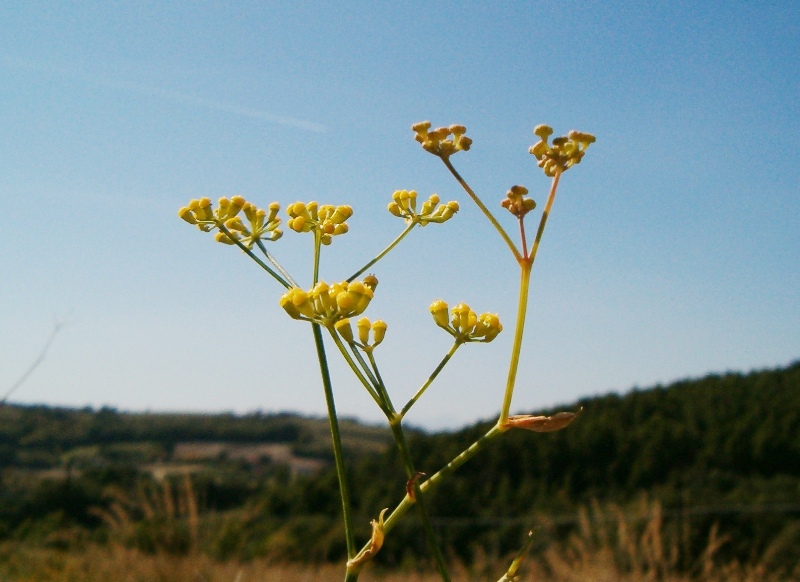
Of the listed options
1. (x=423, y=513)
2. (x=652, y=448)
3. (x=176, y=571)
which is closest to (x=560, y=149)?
(x=423, y=513)

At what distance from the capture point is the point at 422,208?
1815mm

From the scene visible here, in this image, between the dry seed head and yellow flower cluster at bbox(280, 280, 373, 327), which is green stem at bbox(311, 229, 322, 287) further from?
the dry seed head

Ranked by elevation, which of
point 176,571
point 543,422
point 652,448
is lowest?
point 652,448

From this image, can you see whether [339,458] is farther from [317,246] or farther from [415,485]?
[317,246]

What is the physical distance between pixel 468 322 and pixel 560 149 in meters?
0.35

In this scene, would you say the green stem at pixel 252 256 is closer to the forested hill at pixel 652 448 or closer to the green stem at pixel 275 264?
the green stem at pixel 275 264

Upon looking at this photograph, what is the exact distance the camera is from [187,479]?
21.0 ft

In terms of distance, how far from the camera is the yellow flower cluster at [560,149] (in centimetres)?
131

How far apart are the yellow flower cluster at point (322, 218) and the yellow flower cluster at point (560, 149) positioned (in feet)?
1.38

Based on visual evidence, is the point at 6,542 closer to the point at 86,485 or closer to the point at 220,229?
the point at 220,229

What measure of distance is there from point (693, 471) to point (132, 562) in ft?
137

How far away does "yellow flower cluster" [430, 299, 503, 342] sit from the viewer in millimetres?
1307

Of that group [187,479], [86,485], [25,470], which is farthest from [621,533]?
[25,470]

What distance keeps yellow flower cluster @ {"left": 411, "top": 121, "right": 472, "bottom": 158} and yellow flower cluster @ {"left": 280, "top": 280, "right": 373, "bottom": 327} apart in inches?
12.1
